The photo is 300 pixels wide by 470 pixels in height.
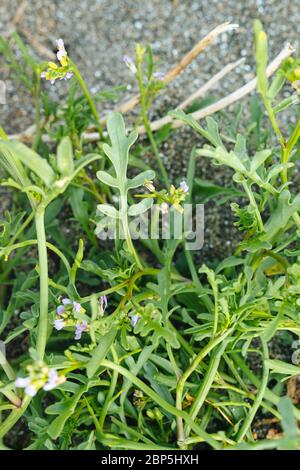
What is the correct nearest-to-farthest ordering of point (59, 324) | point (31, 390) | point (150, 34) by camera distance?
point (31, 390) < point (59, 324) < point (150, 34)

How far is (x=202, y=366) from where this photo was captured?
0.83 meters

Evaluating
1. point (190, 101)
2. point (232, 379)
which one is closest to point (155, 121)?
point (190, 101)

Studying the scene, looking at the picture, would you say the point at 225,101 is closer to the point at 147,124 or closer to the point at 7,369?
the point at 147,124

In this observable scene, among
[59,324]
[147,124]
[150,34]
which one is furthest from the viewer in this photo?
[150,34]

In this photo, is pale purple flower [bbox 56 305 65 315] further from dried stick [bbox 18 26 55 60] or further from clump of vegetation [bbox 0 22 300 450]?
dried stick [bbox 18 26 55 60]

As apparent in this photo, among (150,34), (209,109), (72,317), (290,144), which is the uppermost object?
(150,34)

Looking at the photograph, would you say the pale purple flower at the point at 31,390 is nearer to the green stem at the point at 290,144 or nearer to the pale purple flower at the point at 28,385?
the pale purple flower at the point at 28,385

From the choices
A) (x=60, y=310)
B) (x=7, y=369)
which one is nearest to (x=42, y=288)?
(x=60, y=310)

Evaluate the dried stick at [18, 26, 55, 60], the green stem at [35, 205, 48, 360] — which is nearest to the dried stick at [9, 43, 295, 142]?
the dried stick at [18, 26, 55, 60]

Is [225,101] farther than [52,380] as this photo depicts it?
Yes

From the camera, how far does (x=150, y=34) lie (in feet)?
4.07

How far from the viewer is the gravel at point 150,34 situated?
1.21m

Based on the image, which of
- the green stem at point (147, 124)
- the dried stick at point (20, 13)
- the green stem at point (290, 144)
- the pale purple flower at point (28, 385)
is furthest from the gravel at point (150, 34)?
the pale purple flower at point (28, 385)

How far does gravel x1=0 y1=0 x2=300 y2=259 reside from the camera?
1.21 metres
